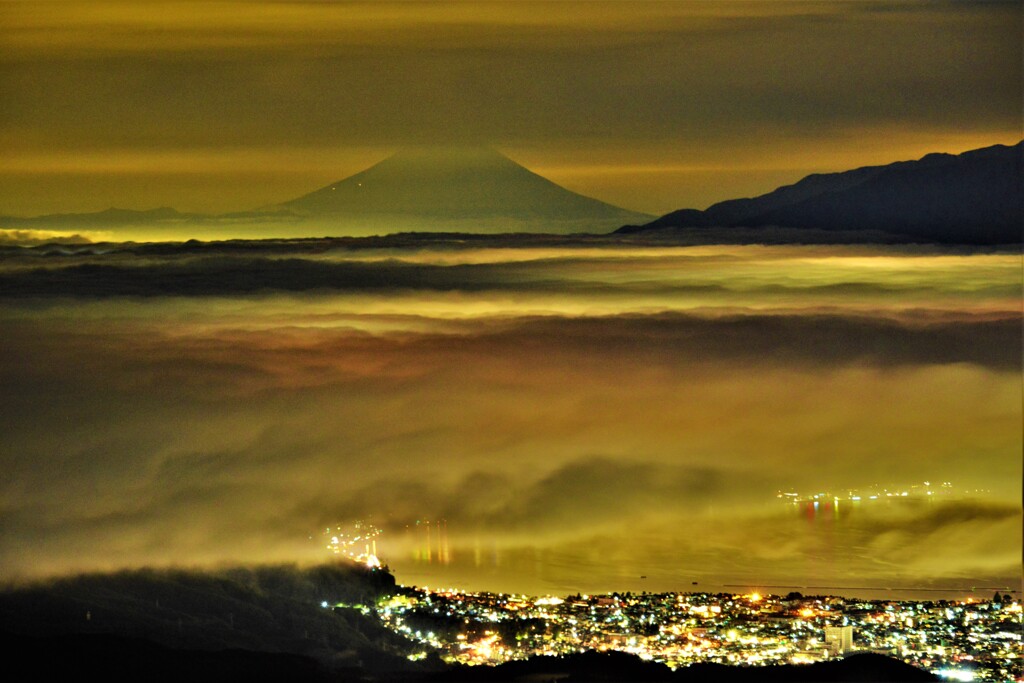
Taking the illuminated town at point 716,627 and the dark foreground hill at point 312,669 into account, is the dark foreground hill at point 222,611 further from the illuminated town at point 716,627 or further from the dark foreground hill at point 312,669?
the illuminated town at point 716,627

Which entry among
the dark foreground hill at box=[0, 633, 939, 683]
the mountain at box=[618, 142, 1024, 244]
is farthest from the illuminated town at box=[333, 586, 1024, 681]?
the mountain at box=[618, 142, 1024, 244]

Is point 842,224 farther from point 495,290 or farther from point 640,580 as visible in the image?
point 640,580

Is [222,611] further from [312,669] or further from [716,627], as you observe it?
[716,627]

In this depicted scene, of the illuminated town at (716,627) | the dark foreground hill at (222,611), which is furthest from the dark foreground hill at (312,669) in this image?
the illuminated town at (716,627)

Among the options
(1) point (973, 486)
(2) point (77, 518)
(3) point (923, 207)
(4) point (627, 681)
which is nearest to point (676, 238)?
(3) point (923, 207)

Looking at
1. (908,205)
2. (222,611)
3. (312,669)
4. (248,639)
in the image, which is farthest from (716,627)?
(908,205)
